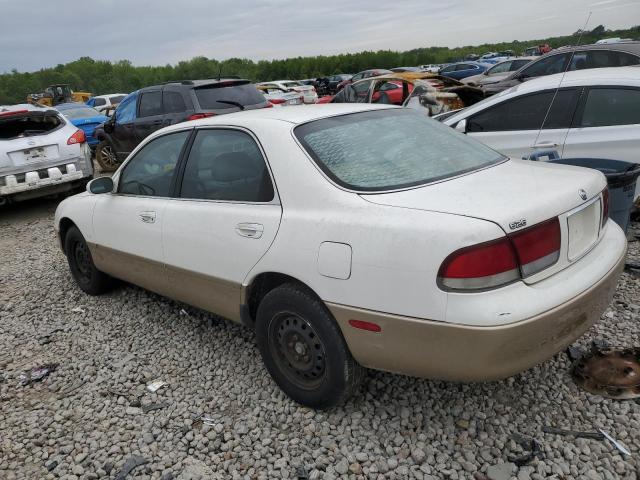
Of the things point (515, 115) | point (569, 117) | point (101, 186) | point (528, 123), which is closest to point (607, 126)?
point (569, 117)

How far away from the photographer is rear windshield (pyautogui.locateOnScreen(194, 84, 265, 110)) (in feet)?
27.9

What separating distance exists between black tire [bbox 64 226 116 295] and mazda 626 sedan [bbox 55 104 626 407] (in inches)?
46.6

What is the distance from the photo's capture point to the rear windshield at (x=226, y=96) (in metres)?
8.51

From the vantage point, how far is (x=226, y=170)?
3.15m

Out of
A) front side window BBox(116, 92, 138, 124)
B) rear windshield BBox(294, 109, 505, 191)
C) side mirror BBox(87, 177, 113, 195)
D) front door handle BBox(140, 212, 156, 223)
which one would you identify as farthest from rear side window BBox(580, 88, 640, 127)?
front side window BBox(116, 92, 138, 124)

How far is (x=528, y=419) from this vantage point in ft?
8.57

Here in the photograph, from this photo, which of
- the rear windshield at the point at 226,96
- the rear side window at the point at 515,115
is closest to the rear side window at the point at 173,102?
the rear windshield at the point at 226,96

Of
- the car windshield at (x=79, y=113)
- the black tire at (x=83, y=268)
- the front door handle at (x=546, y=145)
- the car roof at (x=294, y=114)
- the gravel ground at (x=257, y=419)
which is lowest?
the gravel ground at (x=257, y=419)

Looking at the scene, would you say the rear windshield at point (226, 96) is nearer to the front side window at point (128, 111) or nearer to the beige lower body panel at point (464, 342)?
the front side window at point (128, 111)

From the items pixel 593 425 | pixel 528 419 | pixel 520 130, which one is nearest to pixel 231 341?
pixel 528 419

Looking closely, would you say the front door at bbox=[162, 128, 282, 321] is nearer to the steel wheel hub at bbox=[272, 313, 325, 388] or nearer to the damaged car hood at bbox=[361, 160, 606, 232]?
the steel wheel hub at bbox=[272, 313, 325, 388]

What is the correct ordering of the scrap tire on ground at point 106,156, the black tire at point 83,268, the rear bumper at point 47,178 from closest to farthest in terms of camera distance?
the black tire at point 83,268 < the rear bumper at point 47,178 < the scrap tire on ground at point 106,156

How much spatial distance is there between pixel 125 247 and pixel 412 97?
19.9ft

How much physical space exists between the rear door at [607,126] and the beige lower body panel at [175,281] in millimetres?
3762
